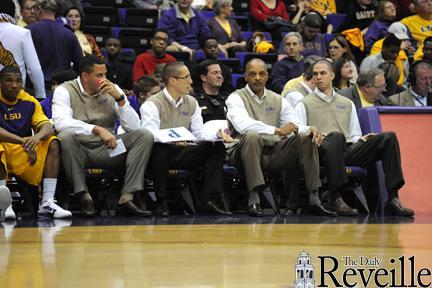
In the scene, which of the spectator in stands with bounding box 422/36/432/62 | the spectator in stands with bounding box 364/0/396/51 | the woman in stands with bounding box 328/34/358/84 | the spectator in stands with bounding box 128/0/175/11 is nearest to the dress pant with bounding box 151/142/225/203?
the woman in stands with bounding box 328/34/358/84

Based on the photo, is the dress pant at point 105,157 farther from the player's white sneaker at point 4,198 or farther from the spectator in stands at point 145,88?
the spectator in stands at point 145,88

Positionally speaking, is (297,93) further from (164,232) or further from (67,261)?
(67,261)

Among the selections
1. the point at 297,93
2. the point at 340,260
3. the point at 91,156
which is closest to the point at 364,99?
the point at 297,93

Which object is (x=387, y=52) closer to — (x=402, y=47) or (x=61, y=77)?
(x=402, y=47)

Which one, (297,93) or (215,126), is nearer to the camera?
(215,126)

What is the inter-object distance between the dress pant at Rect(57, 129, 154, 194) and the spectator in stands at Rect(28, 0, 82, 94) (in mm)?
1220

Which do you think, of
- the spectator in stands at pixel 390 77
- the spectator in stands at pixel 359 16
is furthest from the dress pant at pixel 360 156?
the spectator in stands at pixel 359 16

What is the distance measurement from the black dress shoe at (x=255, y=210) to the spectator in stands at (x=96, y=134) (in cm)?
83

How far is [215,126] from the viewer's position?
880cm

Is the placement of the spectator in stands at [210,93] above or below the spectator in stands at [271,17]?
below

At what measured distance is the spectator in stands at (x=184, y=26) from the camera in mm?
11898

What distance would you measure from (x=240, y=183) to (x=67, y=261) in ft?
13.1

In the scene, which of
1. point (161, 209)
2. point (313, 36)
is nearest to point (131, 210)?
point (161, 209)

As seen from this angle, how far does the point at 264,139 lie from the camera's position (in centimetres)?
880
